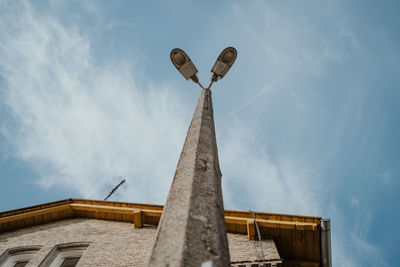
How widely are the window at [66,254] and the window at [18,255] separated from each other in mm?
663

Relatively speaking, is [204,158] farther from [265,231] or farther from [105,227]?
[105,227]

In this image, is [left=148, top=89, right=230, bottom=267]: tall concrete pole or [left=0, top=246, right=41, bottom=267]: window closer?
[left=148, top=89, right=230, bottom=267]: tall concrete pole

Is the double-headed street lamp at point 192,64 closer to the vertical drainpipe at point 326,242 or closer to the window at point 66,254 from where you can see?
the vertical drainpipe at point 326,242

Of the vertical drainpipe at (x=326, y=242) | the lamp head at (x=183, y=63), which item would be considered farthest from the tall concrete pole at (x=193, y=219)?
the vertical drainpipe at (x=326, y=242)

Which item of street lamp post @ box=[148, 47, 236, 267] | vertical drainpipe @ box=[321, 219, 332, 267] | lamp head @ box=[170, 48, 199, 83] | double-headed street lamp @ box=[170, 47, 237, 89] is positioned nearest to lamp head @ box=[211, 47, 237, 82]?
double-headed street lamp @ box=[170, 47, 237, 89]

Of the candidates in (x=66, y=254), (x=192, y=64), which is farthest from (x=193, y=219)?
(x=66, y=254)

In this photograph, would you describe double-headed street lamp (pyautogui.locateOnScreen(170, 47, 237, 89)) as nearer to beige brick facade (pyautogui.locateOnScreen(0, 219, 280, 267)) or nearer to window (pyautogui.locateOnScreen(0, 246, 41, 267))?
beige brick facade (pyautogui.locateOnScreen(0, 219, 280, 267))

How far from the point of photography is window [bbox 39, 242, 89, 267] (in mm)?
6933

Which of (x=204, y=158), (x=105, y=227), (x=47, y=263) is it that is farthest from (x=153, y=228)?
(x=204, y=158)

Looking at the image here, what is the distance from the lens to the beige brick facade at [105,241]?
6.30 metres

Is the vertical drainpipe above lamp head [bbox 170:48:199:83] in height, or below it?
below

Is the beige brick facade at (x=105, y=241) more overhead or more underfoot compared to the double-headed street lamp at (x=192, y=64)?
more underfoot

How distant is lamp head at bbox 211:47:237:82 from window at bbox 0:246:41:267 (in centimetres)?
667

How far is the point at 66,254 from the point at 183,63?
5.79 metres
